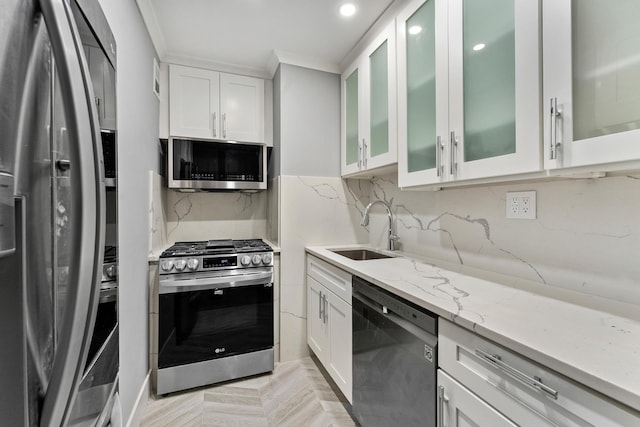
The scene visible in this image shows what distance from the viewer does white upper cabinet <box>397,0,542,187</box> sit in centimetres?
100

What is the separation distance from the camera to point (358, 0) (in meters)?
1.70

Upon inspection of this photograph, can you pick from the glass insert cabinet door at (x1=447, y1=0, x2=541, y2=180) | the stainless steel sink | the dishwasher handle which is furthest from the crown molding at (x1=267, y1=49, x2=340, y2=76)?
the dishwasher handle

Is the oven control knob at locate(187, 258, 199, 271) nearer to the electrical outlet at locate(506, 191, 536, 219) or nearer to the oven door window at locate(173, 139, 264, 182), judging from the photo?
the oven door window at locate(173, 139, 264, 182)

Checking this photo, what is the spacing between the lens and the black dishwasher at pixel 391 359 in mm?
1023

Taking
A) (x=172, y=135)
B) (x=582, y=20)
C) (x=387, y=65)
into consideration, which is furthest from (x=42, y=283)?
(x=172, y=135)

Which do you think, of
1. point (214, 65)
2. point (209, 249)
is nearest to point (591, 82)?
point (209, 249)

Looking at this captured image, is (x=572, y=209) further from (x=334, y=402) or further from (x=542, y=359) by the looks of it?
(x=334, y=402)

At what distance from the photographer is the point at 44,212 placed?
462 millimetres

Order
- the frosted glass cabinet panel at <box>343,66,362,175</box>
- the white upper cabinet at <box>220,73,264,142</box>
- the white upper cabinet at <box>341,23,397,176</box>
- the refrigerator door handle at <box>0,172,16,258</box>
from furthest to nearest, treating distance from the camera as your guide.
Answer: the white upper cabinet at <box>220,73,264,142</box> < the frosted glass cabinet panel at <box>343,66,362,175</box> < the white upper cabinet at <box>341,23,397,176</box> < the refrigerator door handle at <box>0,172,16,258</box>

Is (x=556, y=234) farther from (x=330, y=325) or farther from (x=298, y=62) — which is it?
(x=298, y=62)

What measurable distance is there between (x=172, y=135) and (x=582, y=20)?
2413 millimetres

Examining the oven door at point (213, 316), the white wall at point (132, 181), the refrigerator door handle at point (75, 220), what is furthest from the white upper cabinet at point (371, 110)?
the refrigerator door handle at point (75, 220)

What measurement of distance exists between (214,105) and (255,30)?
70 centimetres

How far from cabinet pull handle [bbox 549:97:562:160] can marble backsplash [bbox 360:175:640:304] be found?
0.94ft
